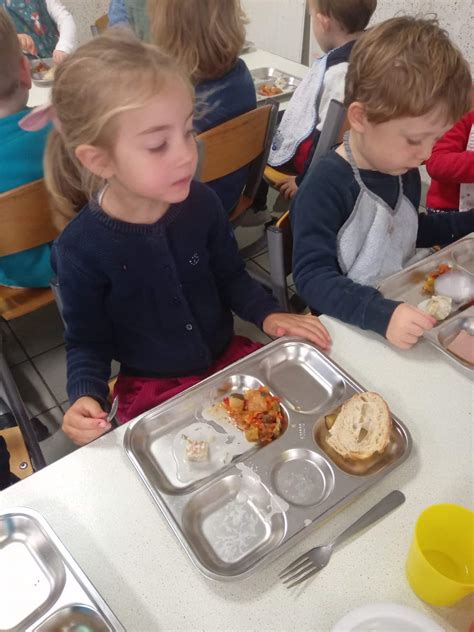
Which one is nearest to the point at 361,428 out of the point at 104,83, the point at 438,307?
the point at 438,307

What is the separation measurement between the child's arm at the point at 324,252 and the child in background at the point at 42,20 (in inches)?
93.7

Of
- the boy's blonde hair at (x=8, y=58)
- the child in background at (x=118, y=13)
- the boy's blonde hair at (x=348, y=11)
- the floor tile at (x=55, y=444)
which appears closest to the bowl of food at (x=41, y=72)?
the child in background at (x=118, y=13)

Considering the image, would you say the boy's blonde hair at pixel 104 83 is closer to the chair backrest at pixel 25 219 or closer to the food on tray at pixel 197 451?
the chair backrest at pixel 25 219

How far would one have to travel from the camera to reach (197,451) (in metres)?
0.81

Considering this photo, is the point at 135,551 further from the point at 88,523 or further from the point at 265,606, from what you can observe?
the point at 265,606

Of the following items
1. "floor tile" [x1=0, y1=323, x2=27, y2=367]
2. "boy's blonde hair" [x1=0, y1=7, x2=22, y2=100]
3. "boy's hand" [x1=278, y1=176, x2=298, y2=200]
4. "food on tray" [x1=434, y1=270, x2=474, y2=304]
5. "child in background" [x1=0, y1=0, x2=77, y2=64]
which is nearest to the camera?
"food on tray" [x1=434, y1=270, x2=474, y2=304]

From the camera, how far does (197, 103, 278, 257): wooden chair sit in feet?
4.96

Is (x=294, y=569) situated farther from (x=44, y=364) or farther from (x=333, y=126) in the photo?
(x=44, y=364)

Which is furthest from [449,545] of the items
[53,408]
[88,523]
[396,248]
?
[53,408]

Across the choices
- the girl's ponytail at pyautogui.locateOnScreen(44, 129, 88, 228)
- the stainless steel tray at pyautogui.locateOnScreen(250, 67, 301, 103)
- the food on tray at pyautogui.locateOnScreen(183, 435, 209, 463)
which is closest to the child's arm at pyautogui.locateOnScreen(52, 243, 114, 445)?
the girl's ponytail at pyautogui.locateOnScreen(44, 129, 88, 228)

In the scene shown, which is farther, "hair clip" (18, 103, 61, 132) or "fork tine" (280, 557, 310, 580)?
"hair clip" (18, 103, 61, 132)

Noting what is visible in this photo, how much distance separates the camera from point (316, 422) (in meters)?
0.86

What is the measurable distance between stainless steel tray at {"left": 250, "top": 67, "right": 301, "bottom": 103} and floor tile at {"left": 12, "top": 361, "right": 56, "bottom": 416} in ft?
5.24

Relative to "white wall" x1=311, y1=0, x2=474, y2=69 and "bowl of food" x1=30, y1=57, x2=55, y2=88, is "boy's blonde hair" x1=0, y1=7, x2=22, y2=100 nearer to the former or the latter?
"bowl of food" x1=30, y1=57, x2=55, y2=88
